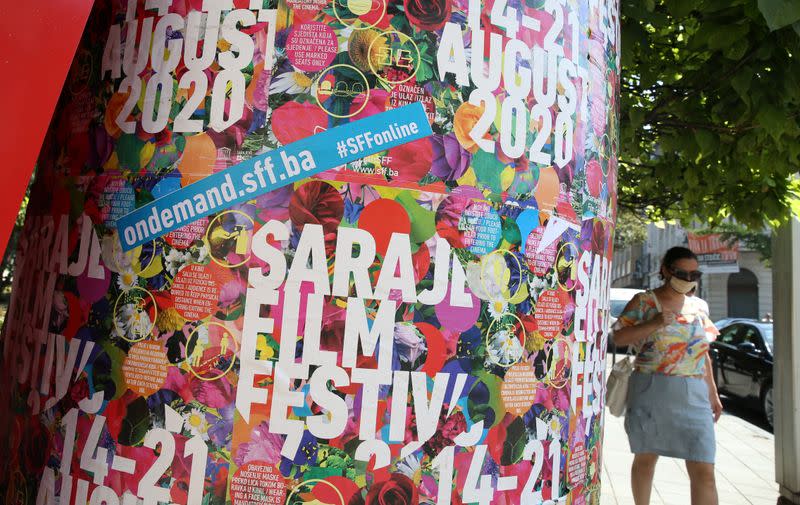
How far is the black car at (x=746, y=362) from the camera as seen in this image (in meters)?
11.8

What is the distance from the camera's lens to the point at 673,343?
517 cm

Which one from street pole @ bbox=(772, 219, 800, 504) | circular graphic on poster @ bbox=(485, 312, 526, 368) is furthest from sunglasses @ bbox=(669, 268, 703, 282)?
circular graphic on poster @ bbox=(485, 312, 526, 368)

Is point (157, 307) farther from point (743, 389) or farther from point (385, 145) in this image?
point (743, 389)

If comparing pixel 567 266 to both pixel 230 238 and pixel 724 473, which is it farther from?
pixel 724 473

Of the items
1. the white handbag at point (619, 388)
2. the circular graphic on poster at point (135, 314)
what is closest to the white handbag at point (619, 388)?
the white handbag at point (619, 388)

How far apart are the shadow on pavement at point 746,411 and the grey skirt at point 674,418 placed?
24.6ft

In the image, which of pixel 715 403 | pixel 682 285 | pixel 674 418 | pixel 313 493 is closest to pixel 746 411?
pixel 715 403

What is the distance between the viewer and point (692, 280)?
17.1 ft

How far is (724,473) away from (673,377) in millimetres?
4262

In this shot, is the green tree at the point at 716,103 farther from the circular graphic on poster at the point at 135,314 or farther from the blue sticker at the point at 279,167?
the circular graphic on poster at the point at 135,314

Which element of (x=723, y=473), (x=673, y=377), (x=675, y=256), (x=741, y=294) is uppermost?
(x=741, y=294)

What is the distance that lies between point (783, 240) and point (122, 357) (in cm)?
686

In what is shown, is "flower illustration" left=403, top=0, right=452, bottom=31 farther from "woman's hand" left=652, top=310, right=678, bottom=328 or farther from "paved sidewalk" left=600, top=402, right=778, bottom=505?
"paved sidewalk" left=600, top=402, right=778, bottom=505

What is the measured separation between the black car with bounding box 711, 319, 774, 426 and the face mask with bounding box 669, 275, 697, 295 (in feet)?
23.5
